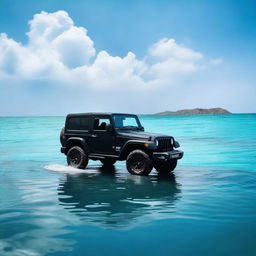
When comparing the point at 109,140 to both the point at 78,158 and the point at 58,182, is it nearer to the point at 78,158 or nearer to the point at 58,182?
the point at 78,158

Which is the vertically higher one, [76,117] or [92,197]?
[76,117]

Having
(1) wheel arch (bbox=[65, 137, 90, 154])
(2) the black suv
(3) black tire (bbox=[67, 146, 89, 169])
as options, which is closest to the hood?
(2) the black suv

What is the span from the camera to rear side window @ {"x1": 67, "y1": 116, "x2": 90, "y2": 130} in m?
12.9

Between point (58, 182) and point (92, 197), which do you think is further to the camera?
point (58, 182)

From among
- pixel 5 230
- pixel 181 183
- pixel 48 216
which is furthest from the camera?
pixel 181 183

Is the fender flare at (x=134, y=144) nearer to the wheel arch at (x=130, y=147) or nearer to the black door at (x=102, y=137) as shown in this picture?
the wheel arch at (x=130, y=147)

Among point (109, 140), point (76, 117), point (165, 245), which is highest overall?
point (76, 117)

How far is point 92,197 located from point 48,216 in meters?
1.88

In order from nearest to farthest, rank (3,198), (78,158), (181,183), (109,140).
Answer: (3,198) < (181,183) < (109,140) < (78,158)

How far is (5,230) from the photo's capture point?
5.70 metres

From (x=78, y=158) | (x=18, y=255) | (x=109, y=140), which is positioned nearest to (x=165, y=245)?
(x=18, y=255)

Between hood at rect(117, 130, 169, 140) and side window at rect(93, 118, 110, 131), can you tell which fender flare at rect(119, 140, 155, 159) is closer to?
hood at rect(117, 130, 169, 140)

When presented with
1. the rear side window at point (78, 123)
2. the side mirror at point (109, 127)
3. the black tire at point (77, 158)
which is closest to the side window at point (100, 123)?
the rear side window at point (78, 123)

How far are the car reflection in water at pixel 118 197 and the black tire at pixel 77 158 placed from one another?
3.15ft
